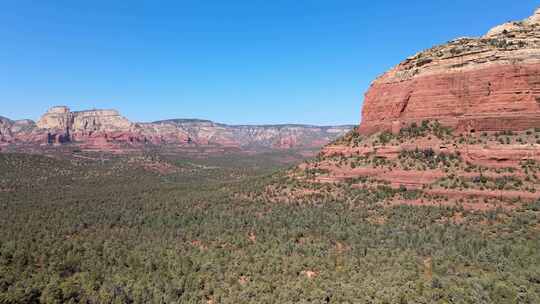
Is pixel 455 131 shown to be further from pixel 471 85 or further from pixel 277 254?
pixel 277 254

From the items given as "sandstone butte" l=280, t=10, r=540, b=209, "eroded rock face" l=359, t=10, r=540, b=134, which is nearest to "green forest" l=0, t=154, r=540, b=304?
"sandstone butte" l=280, t=10, r=540, b=209

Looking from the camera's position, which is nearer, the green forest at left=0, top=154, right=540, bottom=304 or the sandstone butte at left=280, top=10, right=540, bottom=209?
the green forest at left=0, top=154, right=540, bottom=304

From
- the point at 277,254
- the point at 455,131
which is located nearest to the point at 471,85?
the point at 455,131

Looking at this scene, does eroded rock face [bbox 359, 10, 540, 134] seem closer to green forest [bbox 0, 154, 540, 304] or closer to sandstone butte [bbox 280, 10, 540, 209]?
sandstone butte [bbox 280, 10, 540, 209]

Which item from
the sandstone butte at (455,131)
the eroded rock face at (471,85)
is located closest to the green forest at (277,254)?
the sandstone butte at (455,131)

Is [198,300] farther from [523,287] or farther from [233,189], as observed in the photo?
[233,189]

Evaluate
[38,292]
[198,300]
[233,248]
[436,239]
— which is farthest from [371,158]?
[38,292]

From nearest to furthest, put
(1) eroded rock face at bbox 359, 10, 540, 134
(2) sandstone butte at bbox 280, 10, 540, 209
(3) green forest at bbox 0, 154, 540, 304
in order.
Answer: (3) green forest at bbox 0, 154, 540, 304 < (2) sandstone butte at bbox 280, 10, 540, 209 < (1) eroded rock face at bbox 359, 10, 540, 134
